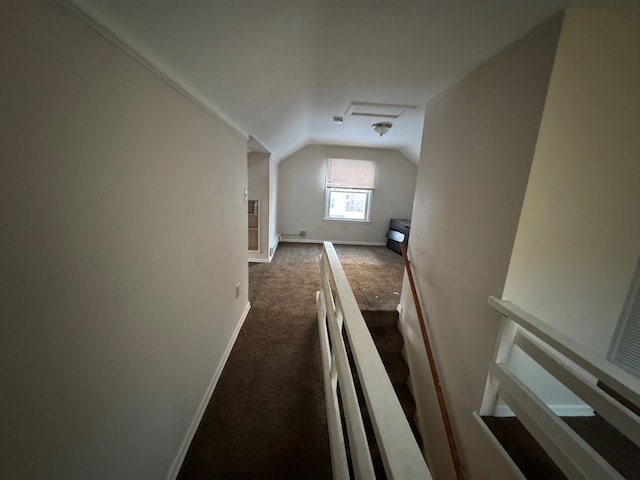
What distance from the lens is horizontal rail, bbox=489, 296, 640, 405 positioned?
0.78 metres

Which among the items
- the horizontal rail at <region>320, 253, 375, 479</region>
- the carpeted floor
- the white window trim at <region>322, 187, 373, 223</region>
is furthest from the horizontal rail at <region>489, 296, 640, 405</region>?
the white window trim at <region>322, 187, 373, 223</region>

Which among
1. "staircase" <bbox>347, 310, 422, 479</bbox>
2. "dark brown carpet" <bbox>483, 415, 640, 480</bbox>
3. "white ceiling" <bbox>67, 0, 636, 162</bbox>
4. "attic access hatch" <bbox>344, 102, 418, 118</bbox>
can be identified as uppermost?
"attic access hatch" <bbox>344, 102, 418, 118</bbox>

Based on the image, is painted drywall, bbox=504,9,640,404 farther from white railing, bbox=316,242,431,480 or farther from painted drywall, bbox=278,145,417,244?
painted drywall, bbox=278,145,417,244

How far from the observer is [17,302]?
54 centimetres

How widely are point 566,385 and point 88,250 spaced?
169cm

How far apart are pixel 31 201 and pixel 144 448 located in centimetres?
111

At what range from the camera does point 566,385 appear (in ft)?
Answer: 3.17

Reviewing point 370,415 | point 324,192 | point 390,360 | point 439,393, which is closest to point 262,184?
point 324,192

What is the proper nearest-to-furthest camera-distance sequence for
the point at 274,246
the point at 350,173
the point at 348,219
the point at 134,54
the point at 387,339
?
1. the point at 134,54
2. the point at 387,339
3. the point at 274,246
4. the point at 350,173
5. the point at 348,219

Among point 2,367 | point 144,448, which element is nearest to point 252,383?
point 144,448

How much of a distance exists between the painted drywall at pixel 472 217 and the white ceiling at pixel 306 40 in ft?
0.56

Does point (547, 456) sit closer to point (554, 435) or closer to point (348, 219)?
point (554, 435)

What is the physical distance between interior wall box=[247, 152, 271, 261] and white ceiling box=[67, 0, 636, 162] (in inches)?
86.3

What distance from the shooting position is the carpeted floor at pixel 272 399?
4.85 ft
